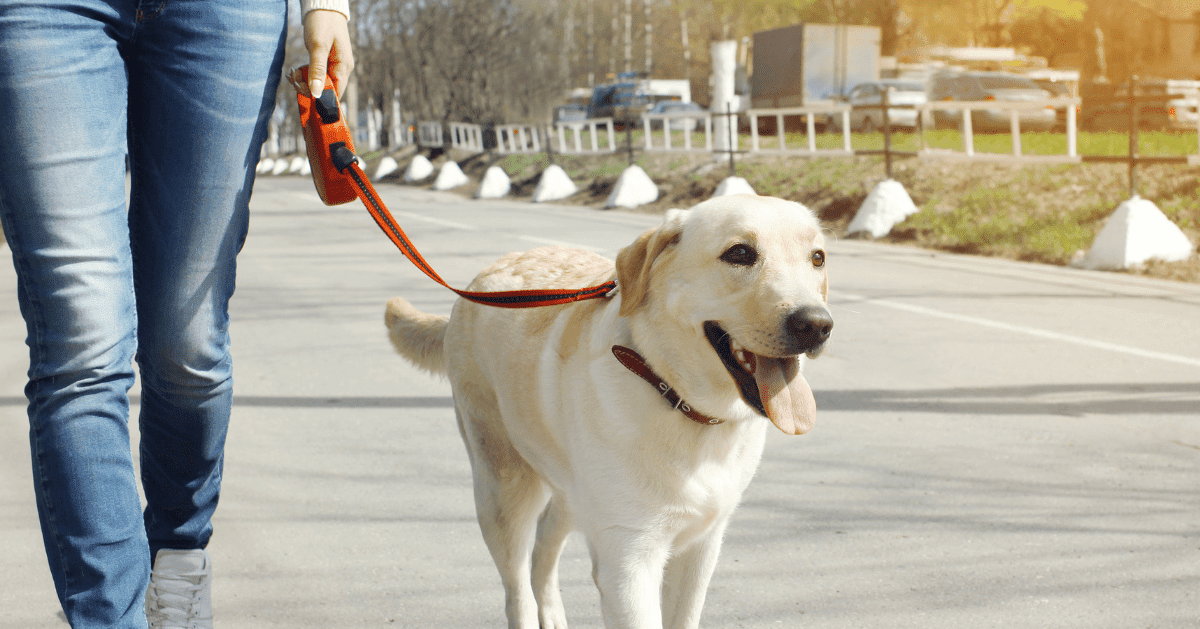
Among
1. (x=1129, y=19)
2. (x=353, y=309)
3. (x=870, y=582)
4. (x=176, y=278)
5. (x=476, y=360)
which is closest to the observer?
(x=176, y=278)

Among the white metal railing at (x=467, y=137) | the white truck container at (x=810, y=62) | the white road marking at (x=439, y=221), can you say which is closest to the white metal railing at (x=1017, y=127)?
the white road marking at (x=439, y=221)

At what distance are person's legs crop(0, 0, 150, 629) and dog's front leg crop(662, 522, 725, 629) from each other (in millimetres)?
1190

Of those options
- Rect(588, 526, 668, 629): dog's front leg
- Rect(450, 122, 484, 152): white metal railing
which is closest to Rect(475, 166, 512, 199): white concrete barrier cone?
Rect(450, 122, 484, 152): white metal railing

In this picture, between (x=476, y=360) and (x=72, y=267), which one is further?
(x=476, y=360)

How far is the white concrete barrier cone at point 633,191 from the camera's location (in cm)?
1803

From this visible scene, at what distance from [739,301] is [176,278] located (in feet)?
4.02

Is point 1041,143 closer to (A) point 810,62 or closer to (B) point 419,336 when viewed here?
(A) point 810,62

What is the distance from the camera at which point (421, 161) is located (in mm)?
29969

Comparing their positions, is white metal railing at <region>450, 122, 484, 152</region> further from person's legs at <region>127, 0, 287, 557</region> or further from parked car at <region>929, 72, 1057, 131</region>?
person's legs at <region>127, 0, 287, 557</region>

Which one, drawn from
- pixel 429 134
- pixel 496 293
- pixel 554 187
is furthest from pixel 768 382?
pixel 429 134

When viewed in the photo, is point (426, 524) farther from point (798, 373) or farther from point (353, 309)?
point (353, 309)

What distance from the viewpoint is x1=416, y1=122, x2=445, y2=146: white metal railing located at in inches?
1493

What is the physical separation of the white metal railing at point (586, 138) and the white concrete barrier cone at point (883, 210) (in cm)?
861

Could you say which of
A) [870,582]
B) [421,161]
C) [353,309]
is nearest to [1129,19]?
[421,161]
